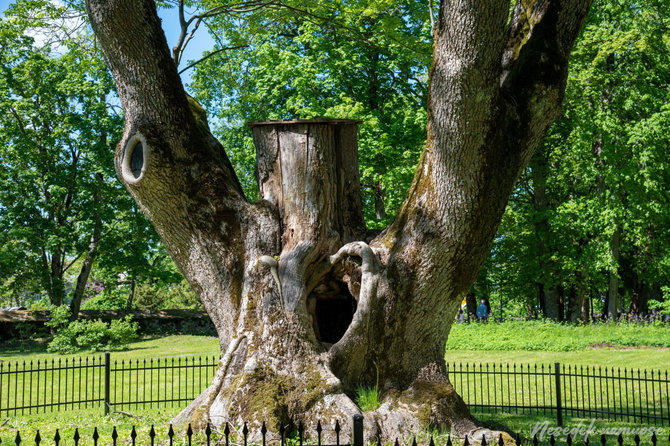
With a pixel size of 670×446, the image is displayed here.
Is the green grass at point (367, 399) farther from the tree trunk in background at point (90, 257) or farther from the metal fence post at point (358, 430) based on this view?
the tree trunk in background at point (90, 257)

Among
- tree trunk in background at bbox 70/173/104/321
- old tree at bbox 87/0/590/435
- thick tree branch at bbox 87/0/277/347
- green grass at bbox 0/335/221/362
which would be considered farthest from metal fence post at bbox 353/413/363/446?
tree trunk in background at bbox 70/173/104/321

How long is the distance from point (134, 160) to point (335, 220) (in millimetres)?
2396

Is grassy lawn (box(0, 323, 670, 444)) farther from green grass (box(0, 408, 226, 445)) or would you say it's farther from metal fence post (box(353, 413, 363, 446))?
metal fence post (box(353, 413, 363, 446))

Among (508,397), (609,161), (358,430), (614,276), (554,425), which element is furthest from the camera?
(614,276)

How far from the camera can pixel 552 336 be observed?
2000cm

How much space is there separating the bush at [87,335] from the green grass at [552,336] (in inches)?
431

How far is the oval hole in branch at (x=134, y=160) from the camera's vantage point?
271 inches

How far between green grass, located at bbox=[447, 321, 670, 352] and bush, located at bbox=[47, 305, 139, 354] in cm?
1095

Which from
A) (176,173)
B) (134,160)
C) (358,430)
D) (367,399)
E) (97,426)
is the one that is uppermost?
(134,160)

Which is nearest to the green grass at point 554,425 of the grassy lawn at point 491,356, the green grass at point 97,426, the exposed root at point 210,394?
the grassy lawn at point 491,356

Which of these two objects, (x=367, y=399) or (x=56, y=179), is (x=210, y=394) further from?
(x=56, y=179)

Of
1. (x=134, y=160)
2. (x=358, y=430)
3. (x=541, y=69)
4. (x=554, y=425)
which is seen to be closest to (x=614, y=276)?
(x=554, y=425)

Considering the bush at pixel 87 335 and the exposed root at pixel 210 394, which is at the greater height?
the exposed root at pixel 210 394

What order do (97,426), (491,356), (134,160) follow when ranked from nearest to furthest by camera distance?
(134,160)
(97,426)
(491,356)
